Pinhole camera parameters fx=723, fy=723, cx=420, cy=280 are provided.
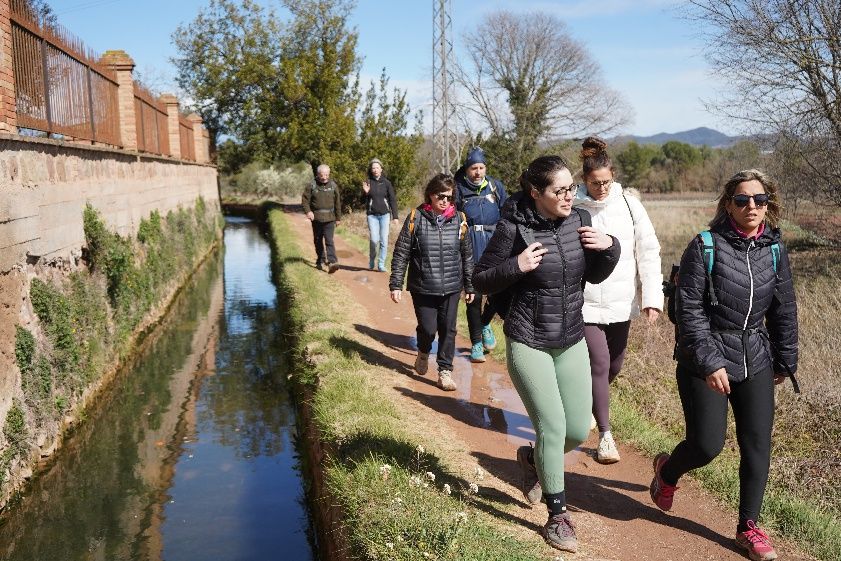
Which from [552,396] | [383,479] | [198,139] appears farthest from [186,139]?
[552,396]

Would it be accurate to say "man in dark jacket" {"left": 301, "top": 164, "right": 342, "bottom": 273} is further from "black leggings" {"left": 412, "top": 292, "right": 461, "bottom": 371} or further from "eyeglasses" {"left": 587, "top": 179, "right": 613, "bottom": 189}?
"eyeglasses" {"left": 587, "top": 179, "right": 613, "bottom": 189}

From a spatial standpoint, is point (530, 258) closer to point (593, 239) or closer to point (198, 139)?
point (593, 239)

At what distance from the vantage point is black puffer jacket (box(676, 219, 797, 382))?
3.48 metres

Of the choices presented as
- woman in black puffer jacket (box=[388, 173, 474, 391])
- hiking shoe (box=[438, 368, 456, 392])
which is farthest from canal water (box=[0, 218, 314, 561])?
woman in black puffer jacket (box=[388, 173, 474, 391])

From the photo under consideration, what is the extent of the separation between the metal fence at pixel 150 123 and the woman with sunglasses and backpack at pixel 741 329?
11.4 m

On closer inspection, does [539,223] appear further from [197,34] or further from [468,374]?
[197,34]

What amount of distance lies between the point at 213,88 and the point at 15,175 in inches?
1220

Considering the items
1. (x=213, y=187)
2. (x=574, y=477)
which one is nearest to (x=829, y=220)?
(x=574, y=477)

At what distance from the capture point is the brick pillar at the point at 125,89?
1218cm

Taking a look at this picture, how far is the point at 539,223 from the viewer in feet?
11.7

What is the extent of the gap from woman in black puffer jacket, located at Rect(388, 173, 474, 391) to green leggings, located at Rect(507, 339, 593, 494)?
8.55ft

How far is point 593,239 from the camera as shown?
354cm

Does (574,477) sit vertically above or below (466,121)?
below

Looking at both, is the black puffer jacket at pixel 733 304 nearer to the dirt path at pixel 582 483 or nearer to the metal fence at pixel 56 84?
the dirt path at pixel 582 483
